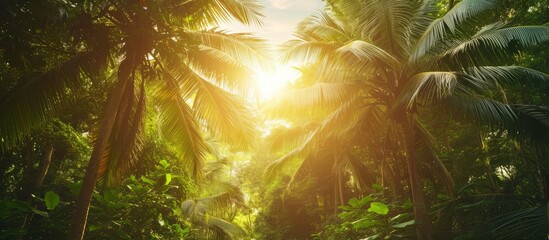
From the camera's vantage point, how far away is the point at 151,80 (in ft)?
18.1

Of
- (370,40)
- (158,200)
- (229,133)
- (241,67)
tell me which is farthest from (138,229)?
(370,40)

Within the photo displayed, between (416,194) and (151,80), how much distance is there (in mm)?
5242

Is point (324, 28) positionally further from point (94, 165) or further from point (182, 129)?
point (94, 165)

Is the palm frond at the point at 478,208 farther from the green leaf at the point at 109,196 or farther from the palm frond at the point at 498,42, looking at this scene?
the green leaf at the point at 109,196

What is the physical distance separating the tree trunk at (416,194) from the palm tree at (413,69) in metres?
0.02

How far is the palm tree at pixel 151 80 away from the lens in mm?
4535

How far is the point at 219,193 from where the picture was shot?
17719 millimetres

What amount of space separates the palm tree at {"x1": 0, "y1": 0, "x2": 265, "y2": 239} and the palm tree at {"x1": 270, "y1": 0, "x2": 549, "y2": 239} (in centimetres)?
142

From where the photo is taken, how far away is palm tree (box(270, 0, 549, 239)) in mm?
5559

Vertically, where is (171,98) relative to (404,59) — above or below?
below

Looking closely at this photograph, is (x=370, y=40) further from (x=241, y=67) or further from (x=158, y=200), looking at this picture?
(x=158, y=200)

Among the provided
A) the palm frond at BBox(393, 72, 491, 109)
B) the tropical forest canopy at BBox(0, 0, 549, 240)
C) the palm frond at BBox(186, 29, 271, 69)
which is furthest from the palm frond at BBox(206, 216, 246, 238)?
the palm frond at BBox(393, 72, 491, 109)

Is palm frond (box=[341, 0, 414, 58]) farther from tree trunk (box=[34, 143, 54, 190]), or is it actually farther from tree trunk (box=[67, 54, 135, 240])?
tree trunk (box=[34, 143, 54, 190])

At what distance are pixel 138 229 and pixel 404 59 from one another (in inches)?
229
